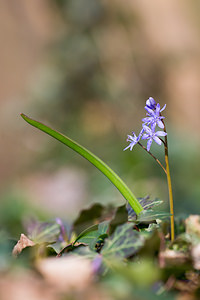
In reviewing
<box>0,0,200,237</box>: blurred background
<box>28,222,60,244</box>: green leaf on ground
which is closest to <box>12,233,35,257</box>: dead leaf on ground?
<box>28,222,60,244</box>: green leaf on ground

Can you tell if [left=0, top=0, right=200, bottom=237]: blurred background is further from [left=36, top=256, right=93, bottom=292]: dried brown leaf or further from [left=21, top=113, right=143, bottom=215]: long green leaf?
[left=36, top=256, right=93, bottom=292]: dried brown leaf

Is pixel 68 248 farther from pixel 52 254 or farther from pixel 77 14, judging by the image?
pixel 77 14

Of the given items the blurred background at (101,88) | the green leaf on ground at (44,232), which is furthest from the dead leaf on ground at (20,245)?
the blurred background at (101,88)

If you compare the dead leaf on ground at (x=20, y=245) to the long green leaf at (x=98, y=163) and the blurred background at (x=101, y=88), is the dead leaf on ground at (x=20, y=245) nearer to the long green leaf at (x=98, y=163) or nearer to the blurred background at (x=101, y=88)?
the long green leaf at (x=98, y=163)

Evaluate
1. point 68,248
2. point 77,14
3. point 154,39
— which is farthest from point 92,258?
point 154,39

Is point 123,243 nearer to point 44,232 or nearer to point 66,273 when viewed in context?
point 66,273

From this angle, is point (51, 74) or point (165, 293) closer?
point (165, 293)

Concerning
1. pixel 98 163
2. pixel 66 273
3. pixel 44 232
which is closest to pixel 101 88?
pixel 44 232

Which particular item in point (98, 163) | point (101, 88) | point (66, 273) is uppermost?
point (101, 88)
